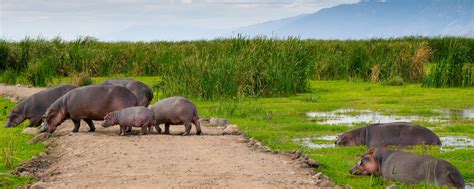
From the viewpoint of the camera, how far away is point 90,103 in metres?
13.1

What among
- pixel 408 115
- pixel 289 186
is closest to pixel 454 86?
pixel 408 115

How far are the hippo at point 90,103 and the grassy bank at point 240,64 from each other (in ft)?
21.6

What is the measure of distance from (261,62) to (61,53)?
36.3 ft

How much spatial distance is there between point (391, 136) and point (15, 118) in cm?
709

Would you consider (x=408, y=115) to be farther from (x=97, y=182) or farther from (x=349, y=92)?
(x=97, y=182)

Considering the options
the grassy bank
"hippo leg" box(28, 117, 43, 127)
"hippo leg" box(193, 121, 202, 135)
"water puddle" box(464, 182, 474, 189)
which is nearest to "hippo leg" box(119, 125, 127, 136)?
"hippo leg" box(193, 121, 202, 135)

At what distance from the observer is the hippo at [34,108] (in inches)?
587

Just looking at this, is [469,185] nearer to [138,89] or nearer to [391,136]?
[391,136]

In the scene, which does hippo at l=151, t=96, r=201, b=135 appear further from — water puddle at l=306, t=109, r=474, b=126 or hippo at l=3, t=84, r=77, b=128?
water puddle at l=306, t=109, r=474, b=126

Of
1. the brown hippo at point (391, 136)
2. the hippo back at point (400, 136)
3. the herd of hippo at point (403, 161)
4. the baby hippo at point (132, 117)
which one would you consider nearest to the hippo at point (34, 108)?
the baby hippo at point (132, 117)

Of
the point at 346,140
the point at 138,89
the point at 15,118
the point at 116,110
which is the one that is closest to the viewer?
the point at 346,140

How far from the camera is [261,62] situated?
2161 centimetres

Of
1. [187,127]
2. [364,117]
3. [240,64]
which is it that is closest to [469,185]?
[187,127]

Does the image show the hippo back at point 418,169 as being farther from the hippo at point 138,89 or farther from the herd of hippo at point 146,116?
the hippo at point 138,89
